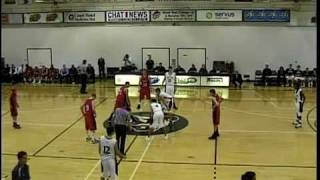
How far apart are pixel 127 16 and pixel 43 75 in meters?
6.75

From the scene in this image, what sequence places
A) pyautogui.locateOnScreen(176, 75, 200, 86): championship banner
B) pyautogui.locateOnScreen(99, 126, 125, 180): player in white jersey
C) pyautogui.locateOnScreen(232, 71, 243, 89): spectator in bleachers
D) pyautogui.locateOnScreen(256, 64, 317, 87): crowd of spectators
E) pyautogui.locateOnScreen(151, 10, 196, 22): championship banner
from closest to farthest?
pyautogui.locateOnScreen(99, 126, 125, 180): player in white jersey < pyautogui.locateOnScreen(256, 64, 317, 87): crowd of spectators < pyautogui.locateOnScreen(176, 75, 200, 86): championship banner < pyautogui.locateOnScreen(232, 71, 243, 89): spectator in bleachers < pyautogui.locateOnScreen(151, 10, 196, 22): championship banner

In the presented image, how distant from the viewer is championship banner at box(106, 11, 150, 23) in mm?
31542

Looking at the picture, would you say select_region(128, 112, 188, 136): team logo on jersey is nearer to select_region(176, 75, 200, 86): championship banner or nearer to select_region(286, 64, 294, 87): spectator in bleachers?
select_region(176, 75, 200, 86): championship banner

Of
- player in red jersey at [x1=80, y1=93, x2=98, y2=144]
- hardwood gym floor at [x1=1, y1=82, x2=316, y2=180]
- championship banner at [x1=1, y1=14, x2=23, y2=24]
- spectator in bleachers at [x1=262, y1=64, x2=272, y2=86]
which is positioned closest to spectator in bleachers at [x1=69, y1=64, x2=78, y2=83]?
championship banner at [x1=1, y1=14, x2=23, y2=24]

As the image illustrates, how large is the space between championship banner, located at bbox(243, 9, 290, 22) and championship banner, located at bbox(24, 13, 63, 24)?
12.6 metres

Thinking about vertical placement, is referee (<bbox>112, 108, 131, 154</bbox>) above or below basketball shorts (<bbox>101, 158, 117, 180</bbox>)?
above

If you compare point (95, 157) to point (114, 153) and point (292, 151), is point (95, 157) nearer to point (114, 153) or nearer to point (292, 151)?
point (114, 153)

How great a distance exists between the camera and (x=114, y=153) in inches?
378

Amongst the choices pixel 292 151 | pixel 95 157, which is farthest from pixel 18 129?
pixel 292 151

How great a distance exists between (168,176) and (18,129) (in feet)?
25.3

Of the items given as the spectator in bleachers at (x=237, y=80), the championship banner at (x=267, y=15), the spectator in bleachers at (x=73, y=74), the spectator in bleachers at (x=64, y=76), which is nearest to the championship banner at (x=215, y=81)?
the spectator in bleachers at (x=237, y=80)

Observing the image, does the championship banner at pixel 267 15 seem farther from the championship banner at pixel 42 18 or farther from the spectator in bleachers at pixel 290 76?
the championship banner at pixel 42 18

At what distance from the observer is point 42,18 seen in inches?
1298

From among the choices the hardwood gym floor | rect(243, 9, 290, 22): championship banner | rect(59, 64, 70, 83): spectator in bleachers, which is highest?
rect(243, 9, 290, 22): championship banner
